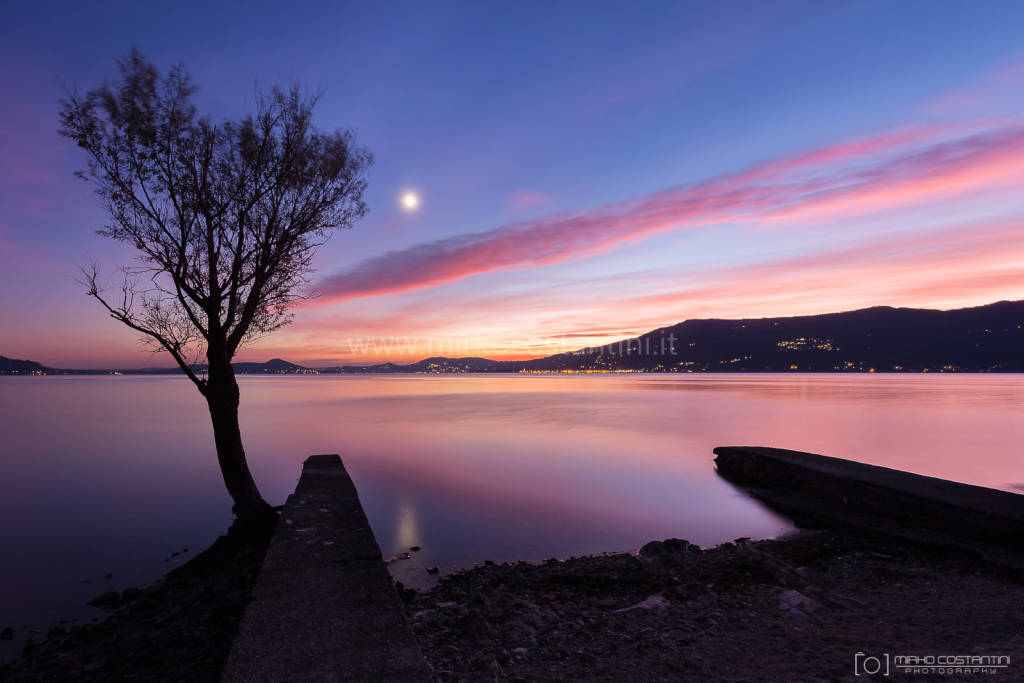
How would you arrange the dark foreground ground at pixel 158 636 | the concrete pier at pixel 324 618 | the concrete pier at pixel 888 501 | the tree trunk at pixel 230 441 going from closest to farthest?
1. the concrete pier at pixel 324 618
2. the dark foreground ground at pixel 158 636
3. the concrete pier at pixel 888 501
4. the tree trunk at pixel 230 441

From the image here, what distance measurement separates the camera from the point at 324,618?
557 centimetres

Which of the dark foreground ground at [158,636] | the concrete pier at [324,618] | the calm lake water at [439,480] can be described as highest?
the concrete pier at [324,618]

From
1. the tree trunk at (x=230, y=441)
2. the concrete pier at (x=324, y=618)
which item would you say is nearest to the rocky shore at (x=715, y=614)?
the concrete pier at (x=324, y=618)

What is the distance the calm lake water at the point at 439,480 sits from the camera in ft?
38.2

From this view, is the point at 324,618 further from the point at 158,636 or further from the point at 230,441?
the point at 230,441

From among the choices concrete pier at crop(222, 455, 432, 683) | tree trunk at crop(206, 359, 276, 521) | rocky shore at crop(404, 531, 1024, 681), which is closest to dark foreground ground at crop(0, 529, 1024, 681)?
rocky shore at crop(404, 531, 1024, 681)

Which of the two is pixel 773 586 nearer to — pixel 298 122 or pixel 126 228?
pixel 298 122

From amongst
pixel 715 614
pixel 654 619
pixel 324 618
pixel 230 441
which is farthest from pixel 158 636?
pixel 715 614

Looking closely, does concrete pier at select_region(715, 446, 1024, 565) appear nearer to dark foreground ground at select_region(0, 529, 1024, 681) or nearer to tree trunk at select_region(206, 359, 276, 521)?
dark foreground ground at select_region(0, 529, 1024, 681)

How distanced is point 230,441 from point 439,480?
9.80 m

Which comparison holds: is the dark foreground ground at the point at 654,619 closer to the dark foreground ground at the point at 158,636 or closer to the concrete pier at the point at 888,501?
the dark foreground ground at the point at 158,636

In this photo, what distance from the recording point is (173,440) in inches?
1235

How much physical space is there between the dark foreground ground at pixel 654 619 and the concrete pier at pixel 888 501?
87 centimetres

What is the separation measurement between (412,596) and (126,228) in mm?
10348
